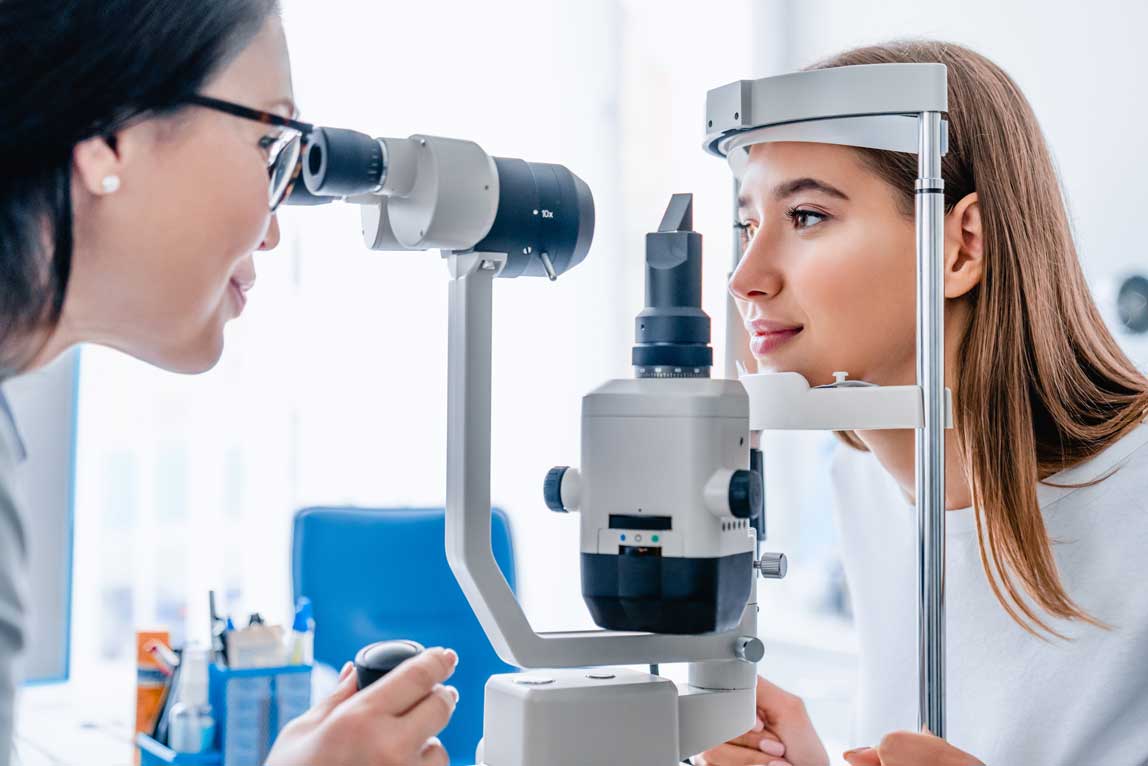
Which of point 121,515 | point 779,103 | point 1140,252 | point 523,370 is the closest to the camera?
point 779,103

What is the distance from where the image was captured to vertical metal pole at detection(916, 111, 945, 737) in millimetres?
886

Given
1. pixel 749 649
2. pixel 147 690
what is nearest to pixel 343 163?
pixel 749 649

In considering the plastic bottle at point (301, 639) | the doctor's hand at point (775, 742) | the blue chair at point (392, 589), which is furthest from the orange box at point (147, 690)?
the doctor's hand at point (775, 742)

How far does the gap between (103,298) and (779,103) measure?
0.58m

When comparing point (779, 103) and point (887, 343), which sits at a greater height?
point (779, 103)

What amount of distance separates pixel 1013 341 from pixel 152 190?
2.85 feet

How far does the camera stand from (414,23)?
307cm

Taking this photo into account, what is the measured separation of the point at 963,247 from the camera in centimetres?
118

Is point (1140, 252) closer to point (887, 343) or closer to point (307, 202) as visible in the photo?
point (887, 343)

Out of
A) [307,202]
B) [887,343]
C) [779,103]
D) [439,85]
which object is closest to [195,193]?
[307,202]

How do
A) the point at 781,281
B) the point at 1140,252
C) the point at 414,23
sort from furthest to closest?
the point at 414,23
the point at 1140,252
the point at 781,281

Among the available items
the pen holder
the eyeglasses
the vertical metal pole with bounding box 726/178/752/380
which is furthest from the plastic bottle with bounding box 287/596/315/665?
the eyeglasses

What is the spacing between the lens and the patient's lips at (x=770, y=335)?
117cm

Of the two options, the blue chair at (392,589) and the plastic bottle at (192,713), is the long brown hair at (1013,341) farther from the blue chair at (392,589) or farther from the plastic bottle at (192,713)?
the blue chair at (392,589)
